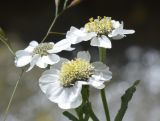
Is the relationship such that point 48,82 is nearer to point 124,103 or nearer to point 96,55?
point 124,103

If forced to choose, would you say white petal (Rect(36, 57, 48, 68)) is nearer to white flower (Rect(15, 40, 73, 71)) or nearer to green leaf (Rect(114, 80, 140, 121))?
white flower (Rect(15, 40, 73, 71))

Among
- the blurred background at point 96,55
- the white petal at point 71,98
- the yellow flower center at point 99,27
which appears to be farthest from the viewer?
the blurred background at point 96,55

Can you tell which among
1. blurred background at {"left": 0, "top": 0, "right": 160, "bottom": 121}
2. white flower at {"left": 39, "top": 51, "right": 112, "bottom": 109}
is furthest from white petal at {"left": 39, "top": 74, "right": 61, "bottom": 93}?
blurred background at {"left": 0, "top": 0, "right": 160, "bottom": 121}

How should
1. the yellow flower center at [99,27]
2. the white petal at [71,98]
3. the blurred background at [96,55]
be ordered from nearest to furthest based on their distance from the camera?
the white petal at [71,98], the yellow flower center at [99,27], the blurred background at [96,55]

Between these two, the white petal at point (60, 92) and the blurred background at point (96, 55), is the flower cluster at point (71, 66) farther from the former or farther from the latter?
the blurred background at point (96, 55)

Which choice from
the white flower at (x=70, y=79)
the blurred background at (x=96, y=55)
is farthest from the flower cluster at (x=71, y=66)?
the blurred background at (x=96, y=55)

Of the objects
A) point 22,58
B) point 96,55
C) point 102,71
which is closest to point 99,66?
→ point 102,71

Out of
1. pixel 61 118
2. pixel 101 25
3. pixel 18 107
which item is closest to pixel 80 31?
pixel 101 25
